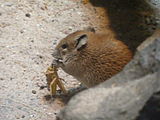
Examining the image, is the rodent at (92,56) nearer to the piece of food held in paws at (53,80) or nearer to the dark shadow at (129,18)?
the piece of food held in paws at (53,80)

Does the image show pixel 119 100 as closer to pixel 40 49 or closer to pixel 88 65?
pixel 88 65

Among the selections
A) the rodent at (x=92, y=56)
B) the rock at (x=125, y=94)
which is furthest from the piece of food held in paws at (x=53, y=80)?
the rock at (x=125, y=94)

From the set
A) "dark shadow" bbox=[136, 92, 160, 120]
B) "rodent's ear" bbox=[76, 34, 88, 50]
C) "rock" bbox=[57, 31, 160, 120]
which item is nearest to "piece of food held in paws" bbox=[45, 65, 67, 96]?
"rodent's ear" bbox=[76, 34, 88, 50]

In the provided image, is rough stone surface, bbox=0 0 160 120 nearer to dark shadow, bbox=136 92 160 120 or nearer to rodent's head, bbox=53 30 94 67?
rodent's head, bbox=53 30 94 67

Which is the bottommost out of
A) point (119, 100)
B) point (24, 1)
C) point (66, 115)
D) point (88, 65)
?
point (24, 1)

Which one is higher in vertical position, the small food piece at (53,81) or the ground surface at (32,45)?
the small food piece at (53,81)

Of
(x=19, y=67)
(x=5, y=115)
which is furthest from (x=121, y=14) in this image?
(x=5, y=115)
